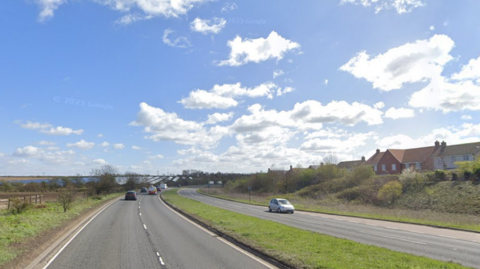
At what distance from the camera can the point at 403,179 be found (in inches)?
1842

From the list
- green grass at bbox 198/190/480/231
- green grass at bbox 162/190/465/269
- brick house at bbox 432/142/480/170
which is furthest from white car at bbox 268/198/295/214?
brick house at bbox 432/142/480/170

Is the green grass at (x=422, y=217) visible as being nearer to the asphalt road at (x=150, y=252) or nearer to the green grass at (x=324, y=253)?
the green grass at (x=324, y=253)

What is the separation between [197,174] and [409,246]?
186 m

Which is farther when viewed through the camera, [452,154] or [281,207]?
[452,154]

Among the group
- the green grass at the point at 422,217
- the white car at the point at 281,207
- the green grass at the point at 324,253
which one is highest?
the green grass at the point at 324,253

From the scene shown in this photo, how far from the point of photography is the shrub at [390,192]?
45.5 metres

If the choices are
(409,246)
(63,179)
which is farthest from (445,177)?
(63,179)

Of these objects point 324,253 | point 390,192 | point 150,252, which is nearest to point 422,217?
point 390,192

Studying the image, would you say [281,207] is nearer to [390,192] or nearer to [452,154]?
[390,192]

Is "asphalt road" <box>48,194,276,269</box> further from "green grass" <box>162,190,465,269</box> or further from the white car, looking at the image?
the white car

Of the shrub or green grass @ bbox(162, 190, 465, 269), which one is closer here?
green grass @ bbox(162, 190, 465, 269)

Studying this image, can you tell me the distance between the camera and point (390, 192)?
46.4m

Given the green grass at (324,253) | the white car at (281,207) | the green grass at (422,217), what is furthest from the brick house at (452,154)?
the green grass at (324,253)

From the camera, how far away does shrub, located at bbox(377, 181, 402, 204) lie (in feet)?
149
